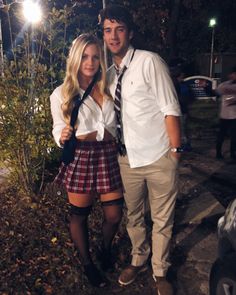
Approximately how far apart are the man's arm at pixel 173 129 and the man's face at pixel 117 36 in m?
0.67

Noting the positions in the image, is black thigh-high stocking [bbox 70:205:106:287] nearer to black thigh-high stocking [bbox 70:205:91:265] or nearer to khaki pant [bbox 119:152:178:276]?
black thigh-high stocking [bbox 70:205:91:265]

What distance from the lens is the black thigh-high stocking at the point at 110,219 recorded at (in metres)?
3.02

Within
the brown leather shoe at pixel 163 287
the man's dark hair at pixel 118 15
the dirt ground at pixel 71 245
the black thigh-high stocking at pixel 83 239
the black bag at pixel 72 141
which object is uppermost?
the man's dark hair at pixel 118 15

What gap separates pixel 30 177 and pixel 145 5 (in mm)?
13732

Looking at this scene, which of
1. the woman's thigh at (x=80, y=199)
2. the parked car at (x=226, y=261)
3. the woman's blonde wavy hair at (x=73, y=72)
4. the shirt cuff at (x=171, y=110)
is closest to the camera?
the parked car at (x=226, y=261)

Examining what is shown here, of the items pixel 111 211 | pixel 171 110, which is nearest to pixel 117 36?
pixel 171 110

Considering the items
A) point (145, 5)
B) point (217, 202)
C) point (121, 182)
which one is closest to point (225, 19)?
point (145, 5)

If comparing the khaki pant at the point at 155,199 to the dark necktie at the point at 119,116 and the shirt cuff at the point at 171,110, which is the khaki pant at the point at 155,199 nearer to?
the dark necktie at the point at 119,116

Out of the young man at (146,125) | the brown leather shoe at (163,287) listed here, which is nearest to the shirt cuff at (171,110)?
the young man at (146,125)

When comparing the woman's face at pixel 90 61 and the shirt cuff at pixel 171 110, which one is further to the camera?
the woman's face at pixel 90 61

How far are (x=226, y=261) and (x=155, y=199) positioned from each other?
2.47ft

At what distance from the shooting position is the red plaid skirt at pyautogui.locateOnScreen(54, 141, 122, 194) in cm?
279

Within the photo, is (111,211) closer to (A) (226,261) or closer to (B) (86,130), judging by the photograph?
(B) (86,130)

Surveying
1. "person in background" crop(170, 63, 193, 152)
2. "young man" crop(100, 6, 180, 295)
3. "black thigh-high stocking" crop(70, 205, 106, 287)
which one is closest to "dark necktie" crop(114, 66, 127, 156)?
"young man" crop(100, 6, 180, 295)
